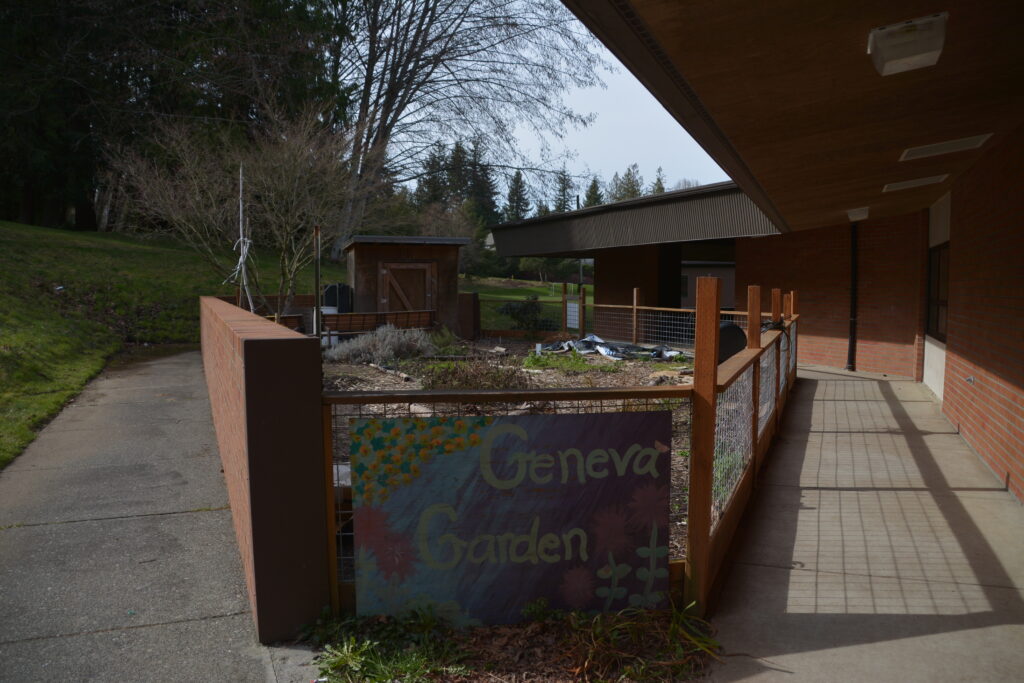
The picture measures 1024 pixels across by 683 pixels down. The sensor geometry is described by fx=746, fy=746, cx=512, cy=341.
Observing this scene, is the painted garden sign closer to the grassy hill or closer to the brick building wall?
the grassy hill

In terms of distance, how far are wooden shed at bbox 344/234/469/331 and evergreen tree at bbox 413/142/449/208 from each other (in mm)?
14456

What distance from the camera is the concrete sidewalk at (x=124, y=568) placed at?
346 cm

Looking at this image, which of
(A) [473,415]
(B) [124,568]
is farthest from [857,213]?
(B) [124,568]

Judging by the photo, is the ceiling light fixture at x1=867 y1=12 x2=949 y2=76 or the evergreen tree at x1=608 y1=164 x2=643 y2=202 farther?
the evergreen tree at x1=608 y1=164 x2=643 y2=202

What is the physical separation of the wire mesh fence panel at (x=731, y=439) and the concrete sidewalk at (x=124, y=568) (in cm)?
256

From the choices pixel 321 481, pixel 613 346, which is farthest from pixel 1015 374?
pixel 613 346

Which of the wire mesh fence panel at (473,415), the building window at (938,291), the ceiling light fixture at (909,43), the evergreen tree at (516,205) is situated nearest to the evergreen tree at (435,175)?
the building window at (938,291)

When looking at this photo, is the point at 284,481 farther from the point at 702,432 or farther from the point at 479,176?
the point at 479,176

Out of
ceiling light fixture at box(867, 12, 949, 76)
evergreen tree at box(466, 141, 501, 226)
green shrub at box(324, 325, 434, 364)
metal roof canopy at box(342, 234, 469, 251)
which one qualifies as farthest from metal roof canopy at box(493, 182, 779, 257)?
evergreen tree at box(466, 141, 501, 226)

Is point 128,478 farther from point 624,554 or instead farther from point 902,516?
point 902,516

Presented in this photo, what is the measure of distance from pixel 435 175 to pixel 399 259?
1806 centimetres

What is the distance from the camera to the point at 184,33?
30.1 metres

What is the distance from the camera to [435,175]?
3909 cm

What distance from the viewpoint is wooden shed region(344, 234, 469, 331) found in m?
21.7
